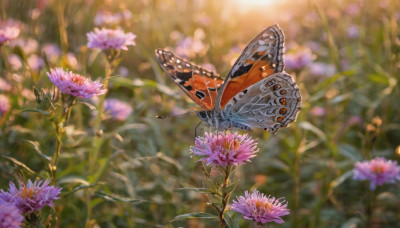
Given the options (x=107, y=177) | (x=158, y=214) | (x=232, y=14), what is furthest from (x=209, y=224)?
(x=232, y=14)

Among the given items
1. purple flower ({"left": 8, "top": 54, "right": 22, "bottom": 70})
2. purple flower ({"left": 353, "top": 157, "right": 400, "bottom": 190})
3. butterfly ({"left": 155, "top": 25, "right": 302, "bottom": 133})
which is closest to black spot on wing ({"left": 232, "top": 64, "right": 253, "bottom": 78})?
butterfly ({"left": 155, "top": 25, "right": 302, "bottom": 133})

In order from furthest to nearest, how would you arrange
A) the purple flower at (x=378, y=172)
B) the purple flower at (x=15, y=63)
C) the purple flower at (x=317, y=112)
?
1. the purple flower at (x=317, y=112)
2. the purple flower at (x=15, y=63)
3. the purple flower at (x=378, y=172)

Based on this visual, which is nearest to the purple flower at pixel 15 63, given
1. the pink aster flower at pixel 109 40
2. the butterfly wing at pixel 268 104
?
the pink aster flower at pixel 109 40

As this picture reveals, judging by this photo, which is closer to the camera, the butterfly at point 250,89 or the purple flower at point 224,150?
the purple flower at point 224,150

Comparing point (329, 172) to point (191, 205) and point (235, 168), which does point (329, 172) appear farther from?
point (235, 168)

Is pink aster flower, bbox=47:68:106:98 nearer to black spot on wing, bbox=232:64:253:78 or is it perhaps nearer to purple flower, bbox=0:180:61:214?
purple flower, bbox=0:180:61:214

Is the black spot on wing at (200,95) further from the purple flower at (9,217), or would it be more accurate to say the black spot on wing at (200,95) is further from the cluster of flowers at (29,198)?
the purple flower at (9,217)

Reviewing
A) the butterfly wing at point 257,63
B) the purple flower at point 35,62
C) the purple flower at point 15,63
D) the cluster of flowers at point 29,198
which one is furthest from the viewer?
the purple flower at point 15,63
